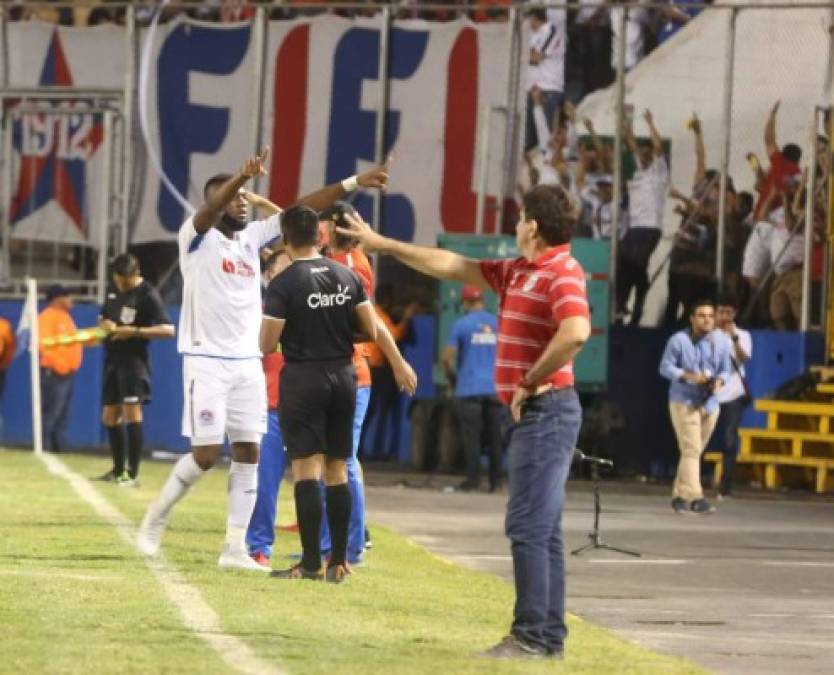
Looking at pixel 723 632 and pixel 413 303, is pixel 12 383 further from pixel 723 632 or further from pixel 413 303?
pixel 723 632

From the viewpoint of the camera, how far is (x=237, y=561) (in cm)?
1441

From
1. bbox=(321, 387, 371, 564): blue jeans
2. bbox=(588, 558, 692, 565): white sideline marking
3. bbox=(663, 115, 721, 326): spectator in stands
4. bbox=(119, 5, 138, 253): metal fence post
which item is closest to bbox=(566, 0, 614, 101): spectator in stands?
bbox=(663, 115, 721, 326): spectator in stands

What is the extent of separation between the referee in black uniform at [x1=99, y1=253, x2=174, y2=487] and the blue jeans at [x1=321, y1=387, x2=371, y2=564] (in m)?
7.86

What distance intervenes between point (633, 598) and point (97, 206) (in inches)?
651

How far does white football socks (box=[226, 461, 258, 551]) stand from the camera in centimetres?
1438

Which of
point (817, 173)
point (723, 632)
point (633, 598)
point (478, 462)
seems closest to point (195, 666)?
point (723, 632)

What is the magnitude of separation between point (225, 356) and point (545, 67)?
14.9 metres

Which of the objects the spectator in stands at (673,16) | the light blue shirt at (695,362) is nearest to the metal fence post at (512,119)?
the spectator in stands at (673,16)

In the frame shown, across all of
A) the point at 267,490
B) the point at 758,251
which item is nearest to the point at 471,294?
the point at 758,251

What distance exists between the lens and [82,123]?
30.6 metres

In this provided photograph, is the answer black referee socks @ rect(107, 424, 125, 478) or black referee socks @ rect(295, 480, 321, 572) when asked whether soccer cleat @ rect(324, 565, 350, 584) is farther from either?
black referee socks @ rect(107, 424, 125, 478)

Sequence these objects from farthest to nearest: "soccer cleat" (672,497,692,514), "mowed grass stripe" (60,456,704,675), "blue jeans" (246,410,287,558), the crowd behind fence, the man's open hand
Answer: the crowd behind fence → "soccer cleat" (672,497,692,514) → "blue jeans" (246,410,287,558) → the man's open hand → "mowed grass stripe" (60,456,704,675)

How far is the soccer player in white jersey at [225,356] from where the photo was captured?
1434 centimetres

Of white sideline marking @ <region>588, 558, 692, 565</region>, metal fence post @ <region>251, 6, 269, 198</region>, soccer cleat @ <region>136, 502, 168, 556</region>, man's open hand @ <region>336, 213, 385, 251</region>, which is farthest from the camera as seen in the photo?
metal fence post @ <region>251, 6, 269, 198</region>
